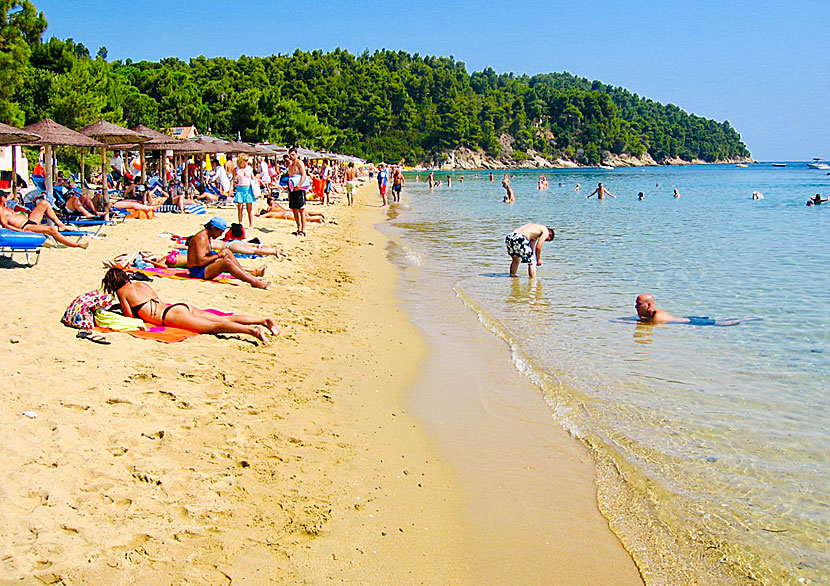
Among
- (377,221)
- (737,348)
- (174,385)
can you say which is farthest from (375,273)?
(377,221)

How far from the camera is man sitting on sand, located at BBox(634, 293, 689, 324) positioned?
26.2 ft

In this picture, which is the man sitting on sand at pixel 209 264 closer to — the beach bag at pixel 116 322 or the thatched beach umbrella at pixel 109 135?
the beach bag at pixel 116 322

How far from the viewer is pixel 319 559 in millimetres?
3066

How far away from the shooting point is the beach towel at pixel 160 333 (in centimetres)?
575

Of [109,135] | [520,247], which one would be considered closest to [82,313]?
[520,247]

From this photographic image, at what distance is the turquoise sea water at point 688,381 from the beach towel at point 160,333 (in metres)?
2.88

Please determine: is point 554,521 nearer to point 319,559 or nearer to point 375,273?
point 319,559

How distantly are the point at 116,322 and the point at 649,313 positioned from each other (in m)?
5.34

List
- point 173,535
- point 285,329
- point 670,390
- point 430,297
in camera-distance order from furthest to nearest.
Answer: point 430,297 < point 285,329 < point 670,390 < point 173,535

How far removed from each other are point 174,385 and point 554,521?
2.58m

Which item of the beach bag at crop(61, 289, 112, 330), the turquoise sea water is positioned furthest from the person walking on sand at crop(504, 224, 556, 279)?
the beach bag at crop(61, 289, 112, 330)

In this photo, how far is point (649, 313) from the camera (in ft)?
26.3

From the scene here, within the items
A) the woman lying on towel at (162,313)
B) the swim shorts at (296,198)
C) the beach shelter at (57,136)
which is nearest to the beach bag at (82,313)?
the woman lying on towel at (162,313)

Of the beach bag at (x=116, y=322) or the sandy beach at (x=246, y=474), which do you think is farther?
the beach bag at (x=116, y=322)
